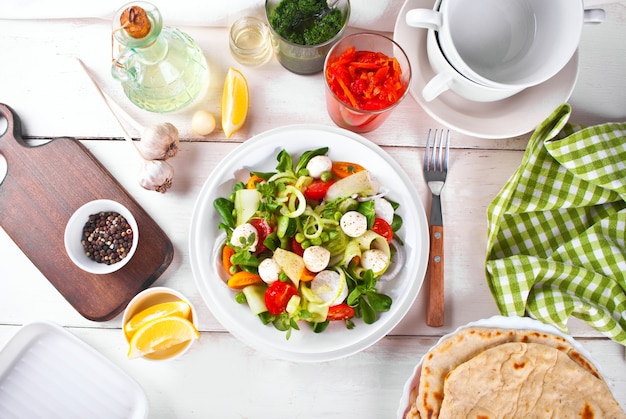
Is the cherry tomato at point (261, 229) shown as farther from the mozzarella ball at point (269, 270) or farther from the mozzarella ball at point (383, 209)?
the mozzarella ball at point (383, 209)

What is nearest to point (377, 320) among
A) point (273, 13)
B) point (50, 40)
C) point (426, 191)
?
point (426, 191)

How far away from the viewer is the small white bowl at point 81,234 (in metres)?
1.41

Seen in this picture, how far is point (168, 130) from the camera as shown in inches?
56.8

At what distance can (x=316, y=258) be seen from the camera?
1.32 m

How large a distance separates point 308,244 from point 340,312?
212mm

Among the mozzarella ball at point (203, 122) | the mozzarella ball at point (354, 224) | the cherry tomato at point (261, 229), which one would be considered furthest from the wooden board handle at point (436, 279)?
the mozzarella ball at point (203, 122)

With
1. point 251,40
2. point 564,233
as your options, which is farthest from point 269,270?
point 564,233

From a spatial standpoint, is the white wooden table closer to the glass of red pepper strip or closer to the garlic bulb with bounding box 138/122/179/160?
the garlic bulb with bounding box 138/122/179/160

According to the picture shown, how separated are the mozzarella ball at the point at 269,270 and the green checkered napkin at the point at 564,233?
0.64 m

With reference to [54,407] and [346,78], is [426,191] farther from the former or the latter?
[54,407]

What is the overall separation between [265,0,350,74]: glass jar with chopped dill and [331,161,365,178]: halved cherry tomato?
0.33 meters

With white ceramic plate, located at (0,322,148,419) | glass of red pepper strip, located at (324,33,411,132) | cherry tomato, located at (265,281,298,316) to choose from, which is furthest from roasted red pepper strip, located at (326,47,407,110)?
white ceramic plate, located at (0,322,148,419)

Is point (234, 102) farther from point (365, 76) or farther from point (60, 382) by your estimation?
point (60, 382)

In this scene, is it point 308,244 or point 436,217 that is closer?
point 308,244
